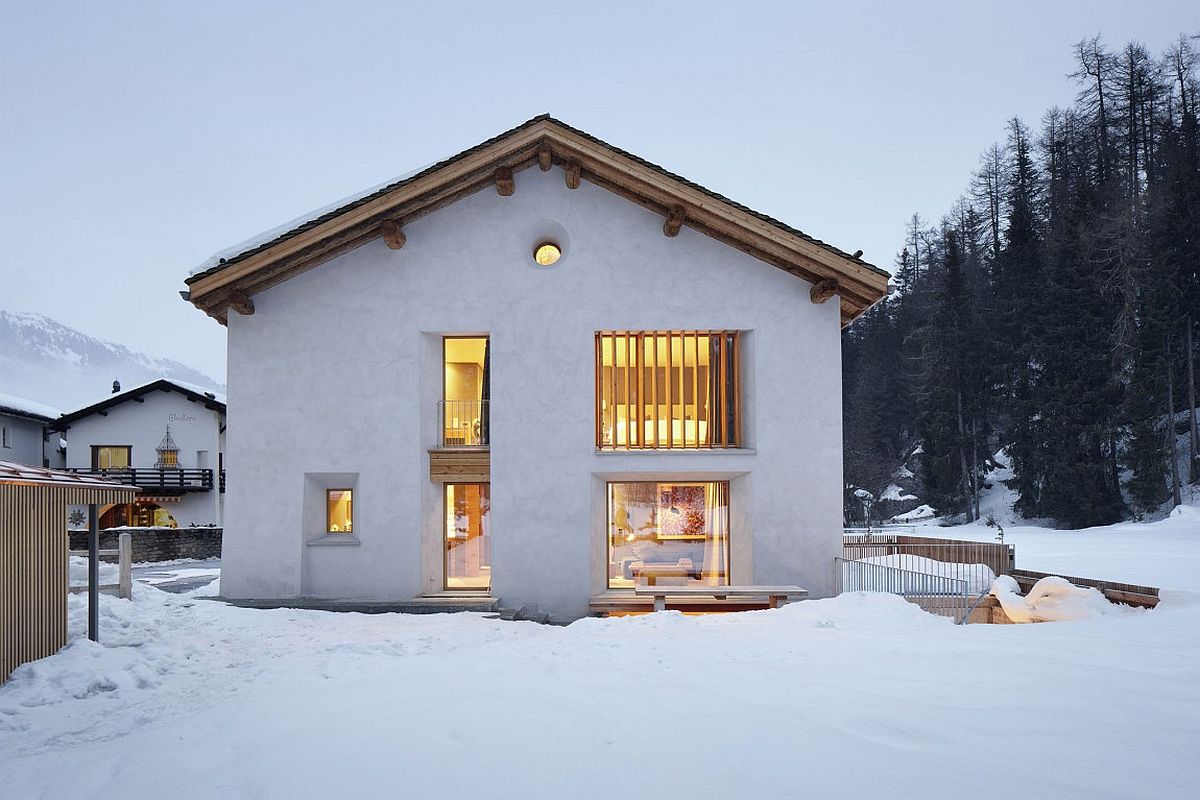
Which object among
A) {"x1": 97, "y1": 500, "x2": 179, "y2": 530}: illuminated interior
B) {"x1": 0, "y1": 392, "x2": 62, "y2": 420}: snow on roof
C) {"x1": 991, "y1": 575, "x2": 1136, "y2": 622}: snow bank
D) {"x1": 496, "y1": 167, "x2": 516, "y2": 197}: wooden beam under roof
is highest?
{"x1": 496, "y1": 167, "x2": 516, "y2": 197}: wooden beam under roof

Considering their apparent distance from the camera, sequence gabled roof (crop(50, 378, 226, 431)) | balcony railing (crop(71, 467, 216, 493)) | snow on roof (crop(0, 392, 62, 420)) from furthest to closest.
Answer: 1. snow on roof (crop(0, 392, 62, 420))
2. gabled roof (crop(50, 378, 226, 431))
3. balcony railing (crop(71, 467, 216, 493))

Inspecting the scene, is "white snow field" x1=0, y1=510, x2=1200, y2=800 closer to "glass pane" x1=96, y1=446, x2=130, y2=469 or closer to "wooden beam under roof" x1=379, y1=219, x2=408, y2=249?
"wooden beam under roof" x1=379, y1=219, x2=408, y2=249

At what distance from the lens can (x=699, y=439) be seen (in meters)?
12.8

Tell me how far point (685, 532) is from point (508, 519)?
136 inches

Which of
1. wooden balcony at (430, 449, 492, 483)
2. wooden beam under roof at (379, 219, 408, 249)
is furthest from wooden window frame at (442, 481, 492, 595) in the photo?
wooden beam under roof at (379, 219, 408, 249)

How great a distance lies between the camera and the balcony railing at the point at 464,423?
1281 centimetres

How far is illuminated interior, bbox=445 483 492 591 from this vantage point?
12727 millimetres

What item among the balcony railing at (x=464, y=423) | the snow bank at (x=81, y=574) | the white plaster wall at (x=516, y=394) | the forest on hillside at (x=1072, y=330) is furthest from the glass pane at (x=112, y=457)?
the forest on hillside at (x=1072, y=330)

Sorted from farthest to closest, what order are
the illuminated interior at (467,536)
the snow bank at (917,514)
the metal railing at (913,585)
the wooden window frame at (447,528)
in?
1. the snow bank at (917,514)
2. the illuminated interior at (467,536)
3. the wooden window frame at (447,528)
4. the metal railing at (913,585)

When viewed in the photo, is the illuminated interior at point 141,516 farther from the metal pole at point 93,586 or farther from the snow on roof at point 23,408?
the metal pole at point 93,586

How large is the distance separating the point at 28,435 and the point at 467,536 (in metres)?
34.9

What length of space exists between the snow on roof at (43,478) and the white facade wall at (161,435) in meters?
27.4

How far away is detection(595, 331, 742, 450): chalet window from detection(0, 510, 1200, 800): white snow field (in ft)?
14.6

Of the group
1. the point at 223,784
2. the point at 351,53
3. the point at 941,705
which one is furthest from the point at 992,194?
the point at 351,53
